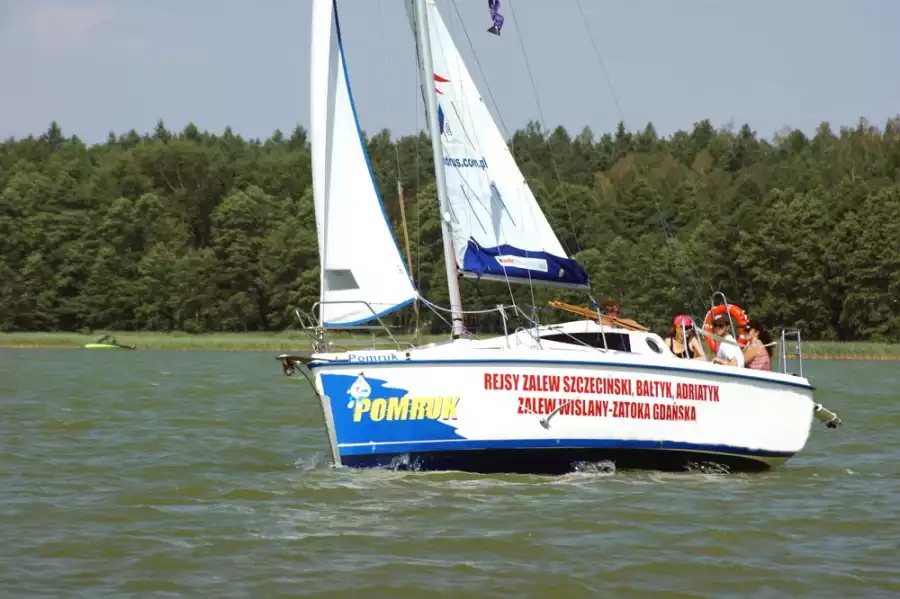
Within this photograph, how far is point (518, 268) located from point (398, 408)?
294 cm

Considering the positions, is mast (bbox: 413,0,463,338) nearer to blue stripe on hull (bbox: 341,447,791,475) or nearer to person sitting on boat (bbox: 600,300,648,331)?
person sitting on boat (bbox: 600,300,648,331)

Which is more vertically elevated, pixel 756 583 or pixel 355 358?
pixel 355 358

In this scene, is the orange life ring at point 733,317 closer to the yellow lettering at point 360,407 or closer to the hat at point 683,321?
the hat at point 683,321

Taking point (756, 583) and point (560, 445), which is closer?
point (756, 583)

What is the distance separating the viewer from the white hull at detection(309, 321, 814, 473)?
55.5 feet

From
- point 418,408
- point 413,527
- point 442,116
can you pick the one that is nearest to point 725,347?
point 418,408

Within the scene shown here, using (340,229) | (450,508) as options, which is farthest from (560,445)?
(340,229)

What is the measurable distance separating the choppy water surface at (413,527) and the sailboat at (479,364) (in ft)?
1.42

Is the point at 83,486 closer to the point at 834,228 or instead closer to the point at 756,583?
the point at 756,583

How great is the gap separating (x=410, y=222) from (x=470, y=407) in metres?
82.9

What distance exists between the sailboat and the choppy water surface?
43cm

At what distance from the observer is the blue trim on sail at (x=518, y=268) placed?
18703 millimetres

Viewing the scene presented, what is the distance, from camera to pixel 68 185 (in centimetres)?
11700

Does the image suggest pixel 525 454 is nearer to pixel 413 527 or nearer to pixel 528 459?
pixel 528 459
